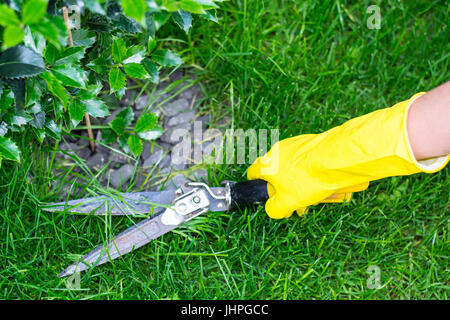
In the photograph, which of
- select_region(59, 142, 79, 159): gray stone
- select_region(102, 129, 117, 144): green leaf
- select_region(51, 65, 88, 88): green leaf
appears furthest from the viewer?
select_region(59, 142, 79, 159): gray stone

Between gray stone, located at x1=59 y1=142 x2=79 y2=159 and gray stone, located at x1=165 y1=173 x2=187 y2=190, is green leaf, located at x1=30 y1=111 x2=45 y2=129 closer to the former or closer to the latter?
gray stone, located at x1=59 y1=142 x2=79 y2=159

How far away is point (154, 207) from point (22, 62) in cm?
74

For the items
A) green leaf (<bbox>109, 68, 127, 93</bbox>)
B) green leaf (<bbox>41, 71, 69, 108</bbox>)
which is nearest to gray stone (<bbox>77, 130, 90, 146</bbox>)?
green leaf (<bbox>109, 68, 127, 93</bbox>)

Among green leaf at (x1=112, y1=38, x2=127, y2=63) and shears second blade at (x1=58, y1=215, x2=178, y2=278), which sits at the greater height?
green leaf at (x1=112, y1=38, x2=127, y2=63)

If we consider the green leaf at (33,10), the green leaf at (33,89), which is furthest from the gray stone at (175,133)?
the green leaf at (33,10)

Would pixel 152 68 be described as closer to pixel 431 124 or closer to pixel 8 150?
pixel 8 150

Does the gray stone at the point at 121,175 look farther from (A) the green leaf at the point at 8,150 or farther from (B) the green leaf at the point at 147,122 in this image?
(A) the green leaf at the point at 8,150

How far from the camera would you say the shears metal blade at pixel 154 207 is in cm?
169

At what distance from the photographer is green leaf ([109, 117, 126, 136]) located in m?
1.73

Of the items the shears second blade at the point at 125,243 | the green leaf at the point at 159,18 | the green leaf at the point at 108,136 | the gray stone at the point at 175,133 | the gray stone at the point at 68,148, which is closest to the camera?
the green leaf at the point at 159,18

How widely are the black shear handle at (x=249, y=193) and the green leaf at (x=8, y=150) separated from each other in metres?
0.77

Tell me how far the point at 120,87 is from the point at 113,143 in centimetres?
52

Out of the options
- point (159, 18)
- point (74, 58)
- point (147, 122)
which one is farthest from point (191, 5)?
point (147, 122)

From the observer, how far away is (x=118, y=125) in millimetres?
1742
